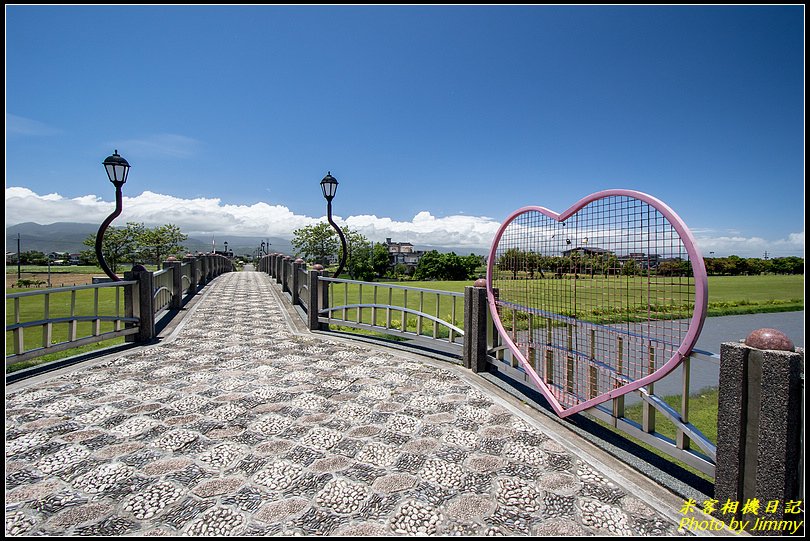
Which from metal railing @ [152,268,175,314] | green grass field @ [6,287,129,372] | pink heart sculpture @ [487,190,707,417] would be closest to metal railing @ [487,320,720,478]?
pink heart sculpture @ [487,190,707,417]

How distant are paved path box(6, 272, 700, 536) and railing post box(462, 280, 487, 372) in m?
0.34

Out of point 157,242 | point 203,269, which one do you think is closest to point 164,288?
point 203,269

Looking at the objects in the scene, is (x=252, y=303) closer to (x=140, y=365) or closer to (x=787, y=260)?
(x=140, y=365)

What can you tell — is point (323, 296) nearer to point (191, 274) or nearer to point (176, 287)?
point (176, 287)

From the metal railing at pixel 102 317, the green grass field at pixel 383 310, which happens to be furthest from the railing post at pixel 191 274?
the metal railing at pixel 102 317

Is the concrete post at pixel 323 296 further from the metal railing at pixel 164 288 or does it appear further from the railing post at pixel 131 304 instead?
the metal railing at pixel 164 288

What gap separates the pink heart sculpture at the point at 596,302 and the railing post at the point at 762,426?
334mm

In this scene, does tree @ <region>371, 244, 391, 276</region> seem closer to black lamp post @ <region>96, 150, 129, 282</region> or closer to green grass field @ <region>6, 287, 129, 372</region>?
green grass field @ <region>6, 287, 129, 372</region>

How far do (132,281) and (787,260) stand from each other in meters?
89.8

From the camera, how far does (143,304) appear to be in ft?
22.2

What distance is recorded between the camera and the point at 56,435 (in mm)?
3242

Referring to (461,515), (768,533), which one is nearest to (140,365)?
(461,515)

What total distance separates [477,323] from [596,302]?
212 centimetres

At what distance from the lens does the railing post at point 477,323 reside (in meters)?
5.11
